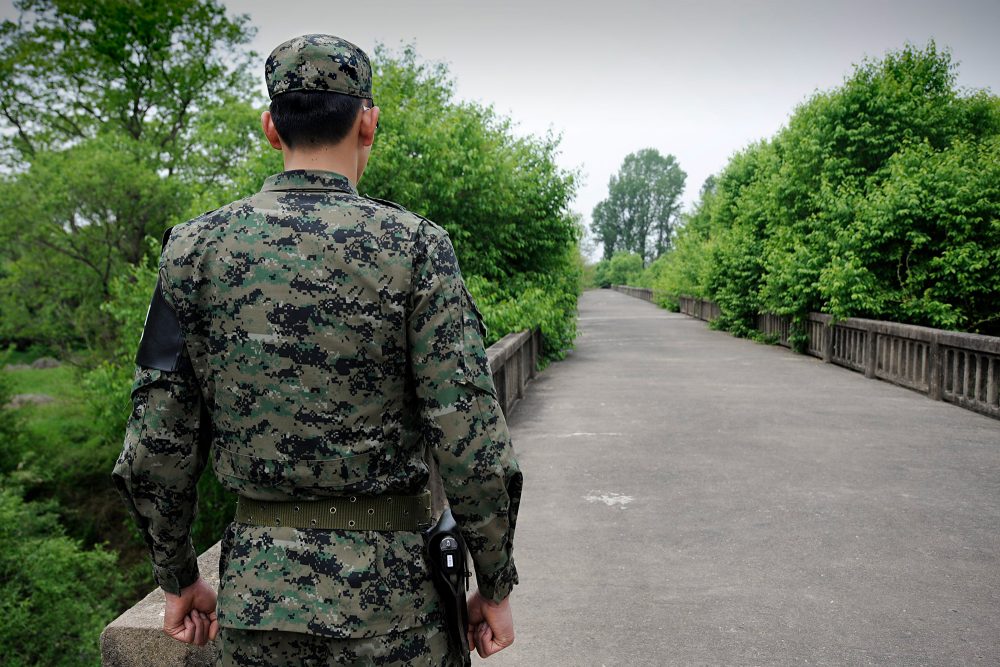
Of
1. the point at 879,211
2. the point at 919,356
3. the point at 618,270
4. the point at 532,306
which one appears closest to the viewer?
the point at 919,356

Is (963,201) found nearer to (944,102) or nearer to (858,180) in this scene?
(858,180)

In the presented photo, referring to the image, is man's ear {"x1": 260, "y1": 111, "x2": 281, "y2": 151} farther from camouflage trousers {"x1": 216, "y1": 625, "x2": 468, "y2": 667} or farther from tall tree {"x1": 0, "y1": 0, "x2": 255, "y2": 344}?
tall tree {"x1": 0, "y1": 0, "x2": 255, "y2": 344}

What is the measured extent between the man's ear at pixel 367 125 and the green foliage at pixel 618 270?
105 metres

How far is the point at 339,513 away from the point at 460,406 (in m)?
0.37

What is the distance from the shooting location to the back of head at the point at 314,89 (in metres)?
1.97

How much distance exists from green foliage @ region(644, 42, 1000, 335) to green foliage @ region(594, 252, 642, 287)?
82382mm

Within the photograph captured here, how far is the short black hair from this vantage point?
198cm

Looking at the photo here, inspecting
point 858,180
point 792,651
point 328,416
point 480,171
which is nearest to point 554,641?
point 792,651

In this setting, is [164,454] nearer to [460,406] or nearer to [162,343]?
[162,343]

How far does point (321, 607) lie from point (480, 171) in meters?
12.5

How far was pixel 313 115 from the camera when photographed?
200 cm

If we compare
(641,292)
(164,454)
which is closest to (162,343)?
(164,454)

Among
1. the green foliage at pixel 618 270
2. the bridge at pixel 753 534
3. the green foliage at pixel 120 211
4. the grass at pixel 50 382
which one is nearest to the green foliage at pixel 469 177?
the green foliage at pixel 120 211

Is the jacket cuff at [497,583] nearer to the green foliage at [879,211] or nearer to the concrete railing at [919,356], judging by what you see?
the concrete railing at [919,356]
